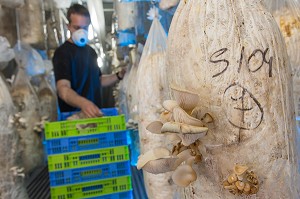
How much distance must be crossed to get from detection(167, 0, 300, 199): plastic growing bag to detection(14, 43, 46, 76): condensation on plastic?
2933 mm

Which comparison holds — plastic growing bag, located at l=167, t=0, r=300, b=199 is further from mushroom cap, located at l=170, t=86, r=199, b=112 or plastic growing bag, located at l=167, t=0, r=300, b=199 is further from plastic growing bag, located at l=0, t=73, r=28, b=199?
plastic growing bag, located at l=0, t=73, r=28, b=199

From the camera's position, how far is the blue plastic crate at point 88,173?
7.04 feet

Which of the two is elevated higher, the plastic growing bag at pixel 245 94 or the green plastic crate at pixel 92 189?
the plastic growing bag at pixel 245 94

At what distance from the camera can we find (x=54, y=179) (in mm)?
2137

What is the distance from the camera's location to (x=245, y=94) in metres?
0.86

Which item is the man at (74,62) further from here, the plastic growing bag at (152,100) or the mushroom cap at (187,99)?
the mushroom cap at (187,99)

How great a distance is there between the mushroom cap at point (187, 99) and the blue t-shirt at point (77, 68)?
2.12 m

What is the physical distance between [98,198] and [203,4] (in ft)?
5.74

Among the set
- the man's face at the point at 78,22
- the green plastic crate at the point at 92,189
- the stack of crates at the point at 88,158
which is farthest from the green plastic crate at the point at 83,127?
the man's face at the point at 78,22

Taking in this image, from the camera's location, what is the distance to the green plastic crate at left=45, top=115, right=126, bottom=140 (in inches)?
82.7

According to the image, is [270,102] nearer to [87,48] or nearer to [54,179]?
[54,179]

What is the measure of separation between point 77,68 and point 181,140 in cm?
219

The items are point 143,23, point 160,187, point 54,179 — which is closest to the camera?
point 160,187

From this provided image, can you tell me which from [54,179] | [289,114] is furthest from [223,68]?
[54,179]
